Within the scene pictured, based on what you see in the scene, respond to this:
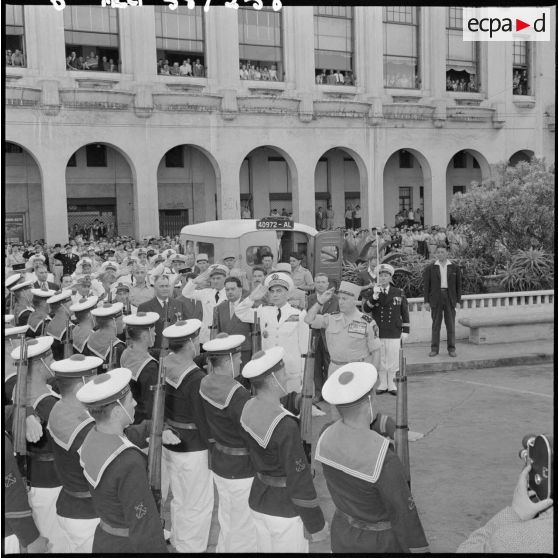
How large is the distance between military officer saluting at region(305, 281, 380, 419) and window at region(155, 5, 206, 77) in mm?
22404

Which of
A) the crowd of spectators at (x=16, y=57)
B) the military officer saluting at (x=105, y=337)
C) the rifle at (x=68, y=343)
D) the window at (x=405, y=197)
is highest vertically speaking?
the crowd of spectators at (x=16, y=57)

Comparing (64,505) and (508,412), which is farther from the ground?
(64,505)

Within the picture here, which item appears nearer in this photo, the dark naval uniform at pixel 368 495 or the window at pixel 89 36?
the dark naval uniform at pixel 368 495

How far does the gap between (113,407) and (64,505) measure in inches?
37.7

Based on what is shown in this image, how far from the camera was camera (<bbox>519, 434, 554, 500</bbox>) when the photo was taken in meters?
2.67

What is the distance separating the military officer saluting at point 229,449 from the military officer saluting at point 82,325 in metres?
2.96

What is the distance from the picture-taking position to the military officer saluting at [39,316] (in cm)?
877

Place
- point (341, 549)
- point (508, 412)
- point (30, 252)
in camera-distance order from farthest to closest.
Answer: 1. point (30, 252)
2. point (508, 412)
3. point (341, 549)

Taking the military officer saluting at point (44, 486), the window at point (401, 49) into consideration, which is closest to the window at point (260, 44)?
the window at point (401, 49)

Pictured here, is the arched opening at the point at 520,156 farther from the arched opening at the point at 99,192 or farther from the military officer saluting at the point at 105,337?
the military officer saluting at the point at 105,337

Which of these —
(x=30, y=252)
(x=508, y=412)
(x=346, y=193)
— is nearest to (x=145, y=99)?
(x=30, y=252)

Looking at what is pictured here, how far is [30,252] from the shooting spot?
20.8 metres

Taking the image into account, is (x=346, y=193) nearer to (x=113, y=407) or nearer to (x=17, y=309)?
(x=17, y=309)

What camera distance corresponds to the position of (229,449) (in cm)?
501
